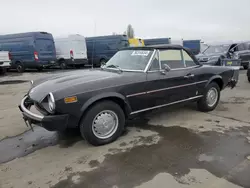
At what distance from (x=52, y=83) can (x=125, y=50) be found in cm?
183

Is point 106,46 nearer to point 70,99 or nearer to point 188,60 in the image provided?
point 188,60

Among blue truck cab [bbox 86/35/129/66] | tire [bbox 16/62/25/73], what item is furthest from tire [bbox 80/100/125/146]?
tire [bbox 16/62/25/73]

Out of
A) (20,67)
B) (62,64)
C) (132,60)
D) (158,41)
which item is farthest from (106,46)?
(132,60)

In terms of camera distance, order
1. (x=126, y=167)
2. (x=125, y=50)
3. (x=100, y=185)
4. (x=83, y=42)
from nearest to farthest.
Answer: (x=100, y=185) → (x=126, y=167) → (x=125, y=50) → (x=83, y=42)

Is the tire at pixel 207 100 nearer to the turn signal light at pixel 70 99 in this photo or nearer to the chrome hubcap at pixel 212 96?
the chrome hubcap at pixel 212 96

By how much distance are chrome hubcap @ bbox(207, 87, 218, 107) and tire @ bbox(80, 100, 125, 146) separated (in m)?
2.54

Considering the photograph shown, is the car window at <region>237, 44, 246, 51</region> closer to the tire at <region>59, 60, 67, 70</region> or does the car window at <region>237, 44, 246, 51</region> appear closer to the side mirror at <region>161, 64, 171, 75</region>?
the side mirror at <region>161, 64, 171, 75</region>

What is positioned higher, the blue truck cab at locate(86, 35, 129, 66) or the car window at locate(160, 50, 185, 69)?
the blue truck cab at locate(86, 35, 129, 66)

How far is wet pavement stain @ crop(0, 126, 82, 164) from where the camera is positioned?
3.46 meters

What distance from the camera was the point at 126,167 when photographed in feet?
9.71

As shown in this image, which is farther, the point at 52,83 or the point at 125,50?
the point at 125,50

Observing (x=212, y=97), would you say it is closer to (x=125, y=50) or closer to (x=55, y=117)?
(x=125, y=50)

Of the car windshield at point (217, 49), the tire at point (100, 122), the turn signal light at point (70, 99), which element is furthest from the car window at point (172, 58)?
the car windshield at point (217, 49)

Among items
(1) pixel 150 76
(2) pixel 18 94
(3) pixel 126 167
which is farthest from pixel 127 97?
(2) pixel 18 94
